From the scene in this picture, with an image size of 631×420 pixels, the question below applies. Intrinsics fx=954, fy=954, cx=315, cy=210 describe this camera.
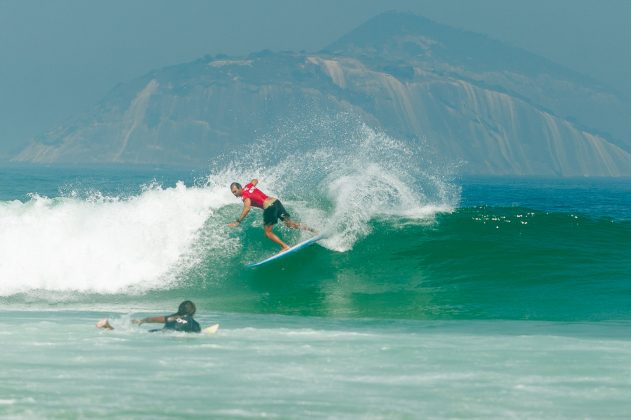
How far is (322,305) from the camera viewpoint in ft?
56.6

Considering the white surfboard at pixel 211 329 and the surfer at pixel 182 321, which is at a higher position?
the surfer at pixel 182 321

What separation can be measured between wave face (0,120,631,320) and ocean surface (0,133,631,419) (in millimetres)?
57

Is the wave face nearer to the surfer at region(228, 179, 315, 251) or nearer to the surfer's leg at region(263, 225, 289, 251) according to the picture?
the surfer's leg at region(263, 225, 289, 251)

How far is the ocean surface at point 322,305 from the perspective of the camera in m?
9.98

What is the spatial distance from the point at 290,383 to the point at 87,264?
397 inches

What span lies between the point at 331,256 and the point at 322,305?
10.3 ft

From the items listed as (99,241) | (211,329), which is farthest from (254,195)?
(211,329)

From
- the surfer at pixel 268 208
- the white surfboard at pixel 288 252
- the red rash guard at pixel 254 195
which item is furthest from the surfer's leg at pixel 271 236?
the red rash guard at pixel 254 195

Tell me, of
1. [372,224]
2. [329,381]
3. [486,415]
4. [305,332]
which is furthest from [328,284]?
[486,415]

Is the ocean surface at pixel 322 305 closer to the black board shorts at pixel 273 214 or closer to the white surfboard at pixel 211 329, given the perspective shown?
the white surfboard at pixel 211 329

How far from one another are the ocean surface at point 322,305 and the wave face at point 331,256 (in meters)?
0.06

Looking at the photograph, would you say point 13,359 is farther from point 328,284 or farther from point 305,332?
point 328,284

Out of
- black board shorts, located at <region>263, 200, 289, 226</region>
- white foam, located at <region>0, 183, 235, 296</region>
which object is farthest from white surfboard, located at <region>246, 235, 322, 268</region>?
white foam, located at <region>0, 183, 235, 296</region>

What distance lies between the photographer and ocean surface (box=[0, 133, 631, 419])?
998cm
